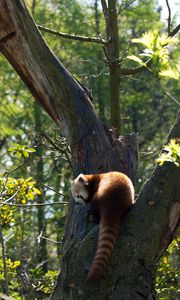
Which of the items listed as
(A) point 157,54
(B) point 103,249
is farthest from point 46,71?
(A) point 157,54

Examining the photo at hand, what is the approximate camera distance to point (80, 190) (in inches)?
188

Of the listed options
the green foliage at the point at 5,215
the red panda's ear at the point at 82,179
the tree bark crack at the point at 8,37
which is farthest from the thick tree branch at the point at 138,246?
the tree bark crack at the point at 8,37

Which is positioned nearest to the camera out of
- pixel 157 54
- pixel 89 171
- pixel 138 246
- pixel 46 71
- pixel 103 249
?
pixel 157 54

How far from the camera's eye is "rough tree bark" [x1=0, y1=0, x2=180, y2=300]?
11.9 feet

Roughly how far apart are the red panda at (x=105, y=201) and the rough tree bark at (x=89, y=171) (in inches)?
3.5

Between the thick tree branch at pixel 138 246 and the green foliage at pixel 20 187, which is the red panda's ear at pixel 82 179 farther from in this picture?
the thick tree branch at pixel 138 246

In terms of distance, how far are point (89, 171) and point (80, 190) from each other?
271 millimetres

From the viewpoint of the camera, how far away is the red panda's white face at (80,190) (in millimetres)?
4590

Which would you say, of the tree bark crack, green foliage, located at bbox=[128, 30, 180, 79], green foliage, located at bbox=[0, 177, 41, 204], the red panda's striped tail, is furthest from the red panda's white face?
green foliage, located at bbox=[128, 30, 180, 79]

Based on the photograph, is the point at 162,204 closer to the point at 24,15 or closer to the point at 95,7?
the point at 24,15

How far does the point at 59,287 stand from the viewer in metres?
3.83

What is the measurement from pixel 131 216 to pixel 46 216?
1181 cm

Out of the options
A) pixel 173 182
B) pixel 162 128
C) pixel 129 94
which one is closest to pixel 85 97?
pixel 173 182

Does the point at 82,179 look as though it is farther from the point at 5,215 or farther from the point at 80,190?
the point at 5,215
